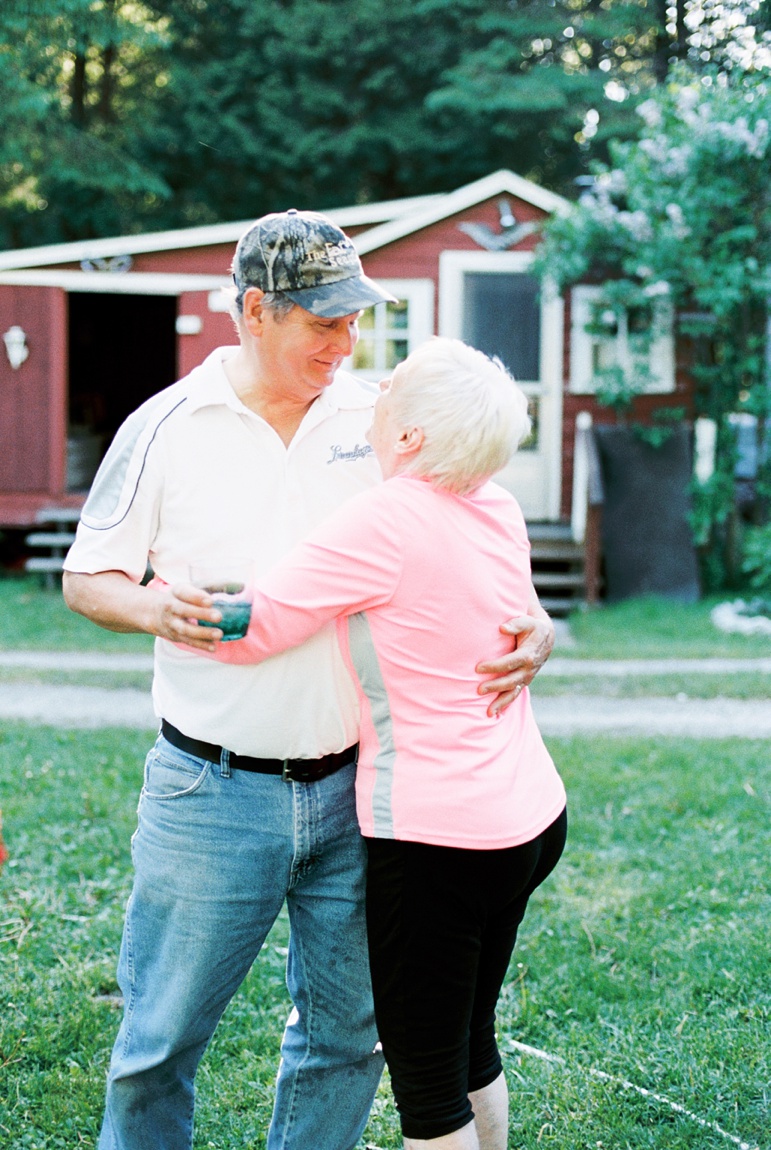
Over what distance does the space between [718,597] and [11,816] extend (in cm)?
789

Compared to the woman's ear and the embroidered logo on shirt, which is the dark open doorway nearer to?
the embroidered logo on shirt

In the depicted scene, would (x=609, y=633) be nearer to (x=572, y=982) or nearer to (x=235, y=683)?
(x=572, y=982)

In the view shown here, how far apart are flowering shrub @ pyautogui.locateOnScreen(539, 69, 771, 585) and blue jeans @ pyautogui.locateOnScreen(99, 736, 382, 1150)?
9.12m

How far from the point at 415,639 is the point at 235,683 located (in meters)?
0.34

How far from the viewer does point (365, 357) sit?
12.5 meters

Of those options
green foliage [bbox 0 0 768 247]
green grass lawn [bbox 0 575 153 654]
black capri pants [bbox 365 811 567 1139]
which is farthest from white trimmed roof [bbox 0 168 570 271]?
black capri pants [bbox 365 811 567 1139]

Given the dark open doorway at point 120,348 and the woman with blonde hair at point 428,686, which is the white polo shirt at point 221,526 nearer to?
the woman with blonde hair at point 428,686

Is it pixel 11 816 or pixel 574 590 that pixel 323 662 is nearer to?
pixel 11 816

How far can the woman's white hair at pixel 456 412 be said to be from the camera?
2.07m

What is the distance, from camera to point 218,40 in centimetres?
2275

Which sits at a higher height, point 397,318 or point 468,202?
point 468,202

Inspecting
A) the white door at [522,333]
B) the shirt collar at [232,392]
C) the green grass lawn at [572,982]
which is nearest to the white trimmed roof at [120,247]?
the white door at [522,333]

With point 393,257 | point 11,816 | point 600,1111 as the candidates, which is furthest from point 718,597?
point 600,1111

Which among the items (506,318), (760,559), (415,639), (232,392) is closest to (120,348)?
(506,318)
